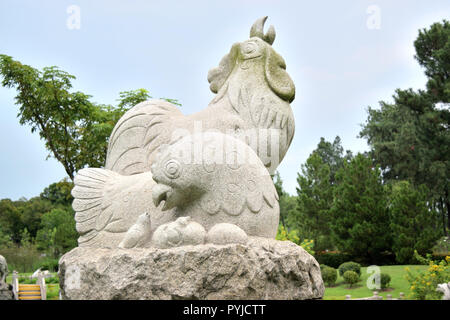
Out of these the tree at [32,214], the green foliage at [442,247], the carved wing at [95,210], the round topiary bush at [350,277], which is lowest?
the round topiary bush at [350,277]

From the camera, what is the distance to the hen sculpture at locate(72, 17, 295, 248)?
3289 millimetres

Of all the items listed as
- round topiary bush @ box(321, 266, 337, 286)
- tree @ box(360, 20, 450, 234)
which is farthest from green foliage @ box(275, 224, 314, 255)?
tree @ box(360, 20, 450, 234)

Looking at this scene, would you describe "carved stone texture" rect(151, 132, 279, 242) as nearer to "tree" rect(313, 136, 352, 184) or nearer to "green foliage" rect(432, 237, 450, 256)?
"green foliage" rect(432, 237, 450, 256)

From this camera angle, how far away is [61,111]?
41.2 ft

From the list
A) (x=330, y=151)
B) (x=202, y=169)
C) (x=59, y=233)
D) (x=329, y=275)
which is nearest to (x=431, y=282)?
(x=329, y=275)

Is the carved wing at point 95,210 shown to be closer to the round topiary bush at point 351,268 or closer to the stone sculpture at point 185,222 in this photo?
the stone sculpture at point 185,222

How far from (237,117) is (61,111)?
959 centimetres

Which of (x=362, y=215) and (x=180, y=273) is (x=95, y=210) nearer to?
(x=180, y=273)

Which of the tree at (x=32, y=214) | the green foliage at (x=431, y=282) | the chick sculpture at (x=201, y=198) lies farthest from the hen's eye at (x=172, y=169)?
the tree at (x=32, y=214)

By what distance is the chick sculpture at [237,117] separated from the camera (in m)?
4.34

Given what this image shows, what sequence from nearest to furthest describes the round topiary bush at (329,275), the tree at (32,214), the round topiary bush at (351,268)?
1. the round topiary bush at (329,275)
2. the round topiary bush at (351,268)
3. the tree at (32,214)

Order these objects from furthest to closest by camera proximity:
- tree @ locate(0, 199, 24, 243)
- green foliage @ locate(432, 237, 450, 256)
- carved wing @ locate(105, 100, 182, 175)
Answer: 1. tree @ locate(0, 199, 24, 243)
2. green foliage @ locate(432, 237, 450, 256)
3. carved wing @ locate(105, 100, 182, 175)

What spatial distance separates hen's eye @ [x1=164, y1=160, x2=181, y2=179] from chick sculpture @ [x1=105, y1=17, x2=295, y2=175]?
1.04m
